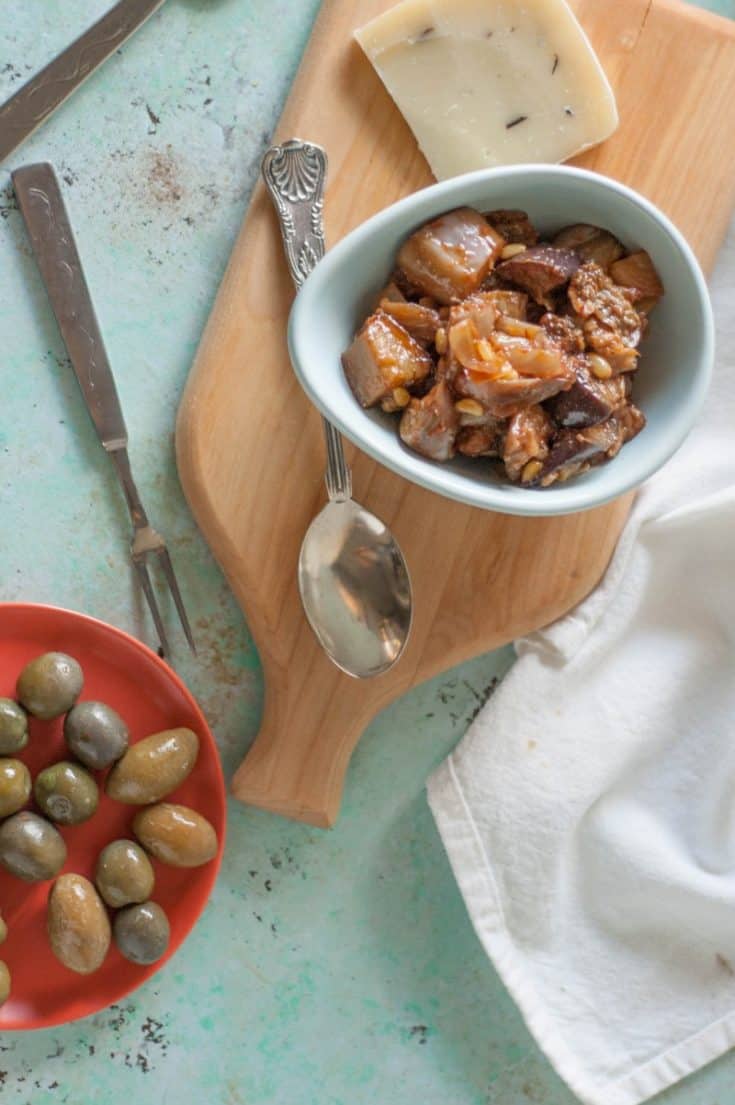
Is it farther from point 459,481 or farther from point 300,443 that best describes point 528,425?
point 300,443

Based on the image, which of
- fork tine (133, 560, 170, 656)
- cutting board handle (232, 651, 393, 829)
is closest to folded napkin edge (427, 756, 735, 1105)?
cutting board handle (232, 651, 393, 829)

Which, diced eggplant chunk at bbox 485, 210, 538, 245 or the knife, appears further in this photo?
the knife

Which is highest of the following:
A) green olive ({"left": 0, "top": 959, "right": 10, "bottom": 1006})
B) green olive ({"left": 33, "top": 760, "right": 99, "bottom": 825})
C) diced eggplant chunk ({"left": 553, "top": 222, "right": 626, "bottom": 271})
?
diced eggplant chunk ({"left": 553, "top": 222, "right": 626, "bottom": 271})

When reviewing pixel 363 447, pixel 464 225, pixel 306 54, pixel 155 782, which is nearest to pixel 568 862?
pixel 155 782

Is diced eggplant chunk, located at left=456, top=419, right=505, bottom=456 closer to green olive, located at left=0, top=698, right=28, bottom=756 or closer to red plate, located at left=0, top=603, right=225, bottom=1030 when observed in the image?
red plate, located at left=0, top=603, right=225, bottom=1030

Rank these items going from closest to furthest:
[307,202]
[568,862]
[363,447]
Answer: [363,447] < [307,202] < [568,862]

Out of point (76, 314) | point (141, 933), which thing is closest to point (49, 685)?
point (141, 933)
